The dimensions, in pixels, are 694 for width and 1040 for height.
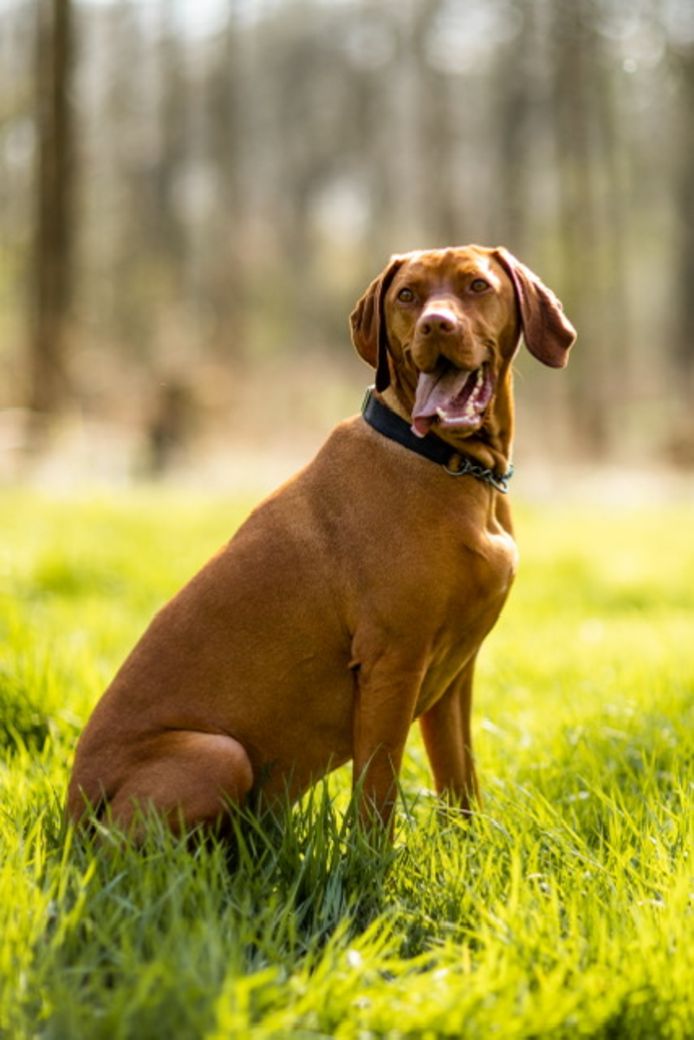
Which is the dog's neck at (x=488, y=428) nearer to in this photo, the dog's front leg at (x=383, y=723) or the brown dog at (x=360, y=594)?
the brown dog at (x=360, y=594)

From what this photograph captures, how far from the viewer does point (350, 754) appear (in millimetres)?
3387

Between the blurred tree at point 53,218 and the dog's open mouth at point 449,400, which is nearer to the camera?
the dog's open mouth at point 449,400

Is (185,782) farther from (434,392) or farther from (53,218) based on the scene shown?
(53,218)

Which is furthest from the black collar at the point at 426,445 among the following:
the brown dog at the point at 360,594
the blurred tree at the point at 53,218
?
the blurred tree at the point at 53,218

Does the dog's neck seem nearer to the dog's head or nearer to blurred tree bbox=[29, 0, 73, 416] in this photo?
the dog's head

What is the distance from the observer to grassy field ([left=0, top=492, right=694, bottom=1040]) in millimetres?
2234

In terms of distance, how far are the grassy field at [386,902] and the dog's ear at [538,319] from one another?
4.04 feet

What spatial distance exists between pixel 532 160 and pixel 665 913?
3491 centimetres

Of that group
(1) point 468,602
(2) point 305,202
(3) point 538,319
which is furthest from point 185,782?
(2) point 305,202

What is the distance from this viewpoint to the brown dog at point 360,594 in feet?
10.1

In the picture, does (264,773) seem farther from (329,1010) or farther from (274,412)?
(274,412)

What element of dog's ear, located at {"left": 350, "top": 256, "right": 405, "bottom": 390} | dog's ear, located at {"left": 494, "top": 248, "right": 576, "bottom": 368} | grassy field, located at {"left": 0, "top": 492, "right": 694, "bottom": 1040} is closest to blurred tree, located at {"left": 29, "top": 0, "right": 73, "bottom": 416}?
grassy field, located at {"left": 0, "top": 492, "right": 694, "bottom": 1040}

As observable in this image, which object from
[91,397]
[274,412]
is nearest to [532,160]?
[274,412]

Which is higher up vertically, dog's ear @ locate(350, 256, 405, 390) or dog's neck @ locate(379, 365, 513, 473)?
dog's ear @ locate(350, 256, 405, 390)
